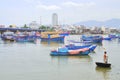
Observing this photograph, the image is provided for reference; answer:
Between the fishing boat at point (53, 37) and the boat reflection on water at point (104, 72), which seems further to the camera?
the fishing boat at point (53, 37)

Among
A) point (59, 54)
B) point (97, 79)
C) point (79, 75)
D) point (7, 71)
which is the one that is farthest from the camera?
point (59, 54)

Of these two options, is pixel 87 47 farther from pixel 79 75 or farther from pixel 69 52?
pixel 79 75

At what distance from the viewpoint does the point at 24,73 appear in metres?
20.5

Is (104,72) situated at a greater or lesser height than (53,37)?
lesser

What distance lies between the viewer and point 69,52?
3141 centimetres

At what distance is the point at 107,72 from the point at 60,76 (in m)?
3.64

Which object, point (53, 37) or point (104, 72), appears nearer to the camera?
point (104, 72)

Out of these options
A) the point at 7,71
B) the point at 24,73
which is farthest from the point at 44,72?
the point at 7,71

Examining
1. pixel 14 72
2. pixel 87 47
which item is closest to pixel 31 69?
pixel 14 72

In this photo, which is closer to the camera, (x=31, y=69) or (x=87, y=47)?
(x=31, y=69)

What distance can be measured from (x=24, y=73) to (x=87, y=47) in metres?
13.2

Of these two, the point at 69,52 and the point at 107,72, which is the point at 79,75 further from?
the point at 69,52

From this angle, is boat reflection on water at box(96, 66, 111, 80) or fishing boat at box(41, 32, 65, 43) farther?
fishing boat at box(41, 32, 65, 43)

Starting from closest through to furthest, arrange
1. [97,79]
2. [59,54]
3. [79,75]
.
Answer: [97,79], [79,75], [59,54]
